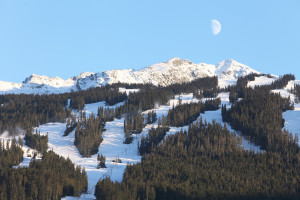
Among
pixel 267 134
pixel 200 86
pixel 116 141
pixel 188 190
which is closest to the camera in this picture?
pixel 188 190

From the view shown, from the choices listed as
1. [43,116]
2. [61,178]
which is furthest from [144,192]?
[43,116]

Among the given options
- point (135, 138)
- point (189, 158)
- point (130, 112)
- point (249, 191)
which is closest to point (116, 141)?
point (135, 138)

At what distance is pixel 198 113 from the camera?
11594cm

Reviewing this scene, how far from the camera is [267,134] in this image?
84.6 m

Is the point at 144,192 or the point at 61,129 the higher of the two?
the point at 61,129

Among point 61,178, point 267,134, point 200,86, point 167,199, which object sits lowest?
point 167,199

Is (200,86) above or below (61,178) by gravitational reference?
above

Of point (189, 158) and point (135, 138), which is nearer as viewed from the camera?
point (189, 158)

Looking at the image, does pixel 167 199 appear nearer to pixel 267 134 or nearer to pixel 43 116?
pixel 267 134

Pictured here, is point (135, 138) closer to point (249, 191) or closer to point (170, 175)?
point (170, 175)

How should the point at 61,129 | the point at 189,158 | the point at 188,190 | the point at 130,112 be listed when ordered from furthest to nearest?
the point at 130,112
the point at 61,129
the point at 189,158
the point at 188,190

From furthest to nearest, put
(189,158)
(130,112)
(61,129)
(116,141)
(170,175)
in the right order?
(130,112), (61,129), (116,141), (189,158), (170,175)

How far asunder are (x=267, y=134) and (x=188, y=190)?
49458 millimetres

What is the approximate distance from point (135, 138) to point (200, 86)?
105683 millimetres
